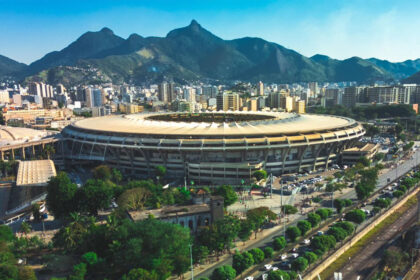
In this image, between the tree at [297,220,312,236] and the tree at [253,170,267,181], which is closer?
the tree at [297,220,312,236]

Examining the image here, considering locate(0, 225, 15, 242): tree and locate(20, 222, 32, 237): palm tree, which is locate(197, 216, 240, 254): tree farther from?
locate(20, 222, 32, 237): palm tree

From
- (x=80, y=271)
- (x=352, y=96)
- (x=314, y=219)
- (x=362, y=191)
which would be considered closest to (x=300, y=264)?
(x=314, y=219)

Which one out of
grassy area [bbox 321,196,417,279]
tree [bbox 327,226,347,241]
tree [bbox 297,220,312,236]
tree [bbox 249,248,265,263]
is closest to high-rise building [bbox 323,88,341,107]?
grassy area [bbox 321,196,417,279]

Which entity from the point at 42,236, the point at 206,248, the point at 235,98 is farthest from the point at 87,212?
the point at 235,98

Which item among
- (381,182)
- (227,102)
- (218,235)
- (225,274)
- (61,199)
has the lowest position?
(381,182)

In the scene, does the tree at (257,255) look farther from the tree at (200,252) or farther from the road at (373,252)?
the road at (373,252)

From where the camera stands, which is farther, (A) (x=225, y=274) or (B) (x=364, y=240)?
(B) (x=364, y=240)

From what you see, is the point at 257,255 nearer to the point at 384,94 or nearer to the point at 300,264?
the point at 300,264
